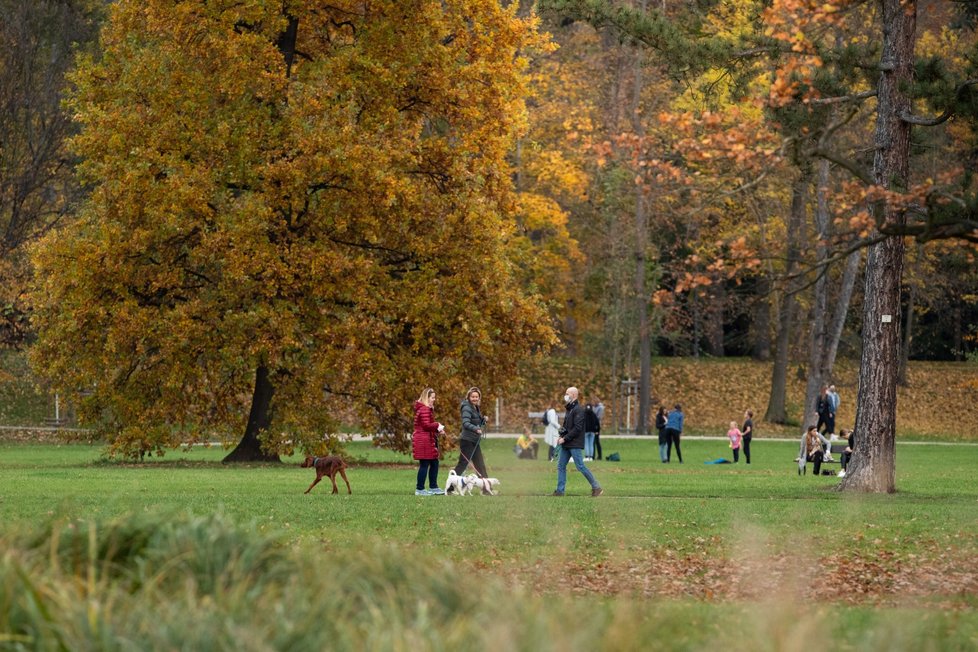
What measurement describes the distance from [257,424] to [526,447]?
6676 millimetres

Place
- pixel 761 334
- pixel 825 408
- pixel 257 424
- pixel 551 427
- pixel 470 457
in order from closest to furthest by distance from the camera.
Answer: pixel 470 457 < pixel 257 424 < pixel 551 427 < pixel 825 408 < pixel 761 334

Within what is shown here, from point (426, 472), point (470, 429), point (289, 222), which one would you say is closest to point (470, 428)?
point (470, 429)

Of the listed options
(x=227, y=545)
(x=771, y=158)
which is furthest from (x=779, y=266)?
(x=227, y=545)

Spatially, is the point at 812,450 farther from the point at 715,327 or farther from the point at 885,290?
the point at 715,327

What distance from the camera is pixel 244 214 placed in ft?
104

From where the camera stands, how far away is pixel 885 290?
24719mm

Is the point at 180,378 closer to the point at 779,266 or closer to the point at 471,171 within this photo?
the point at 471,171

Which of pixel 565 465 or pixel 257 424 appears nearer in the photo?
pixel 565 465

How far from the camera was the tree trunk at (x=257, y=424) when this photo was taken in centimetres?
3528

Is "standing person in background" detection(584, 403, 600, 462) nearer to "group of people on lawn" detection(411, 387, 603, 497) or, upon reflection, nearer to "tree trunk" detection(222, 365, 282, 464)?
"tree trunk" detection(222, 365, 282, 464)

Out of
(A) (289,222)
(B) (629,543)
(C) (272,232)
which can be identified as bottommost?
(B) (629,543)

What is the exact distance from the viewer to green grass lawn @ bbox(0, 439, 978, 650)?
8.52 meters

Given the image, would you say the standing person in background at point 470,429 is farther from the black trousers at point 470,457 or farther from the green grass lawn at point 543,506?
the green grass lawn at point 543,506

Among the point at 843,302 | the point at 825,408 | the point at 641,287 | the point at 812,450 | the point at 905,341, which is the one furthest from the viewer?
the point at 905,341
